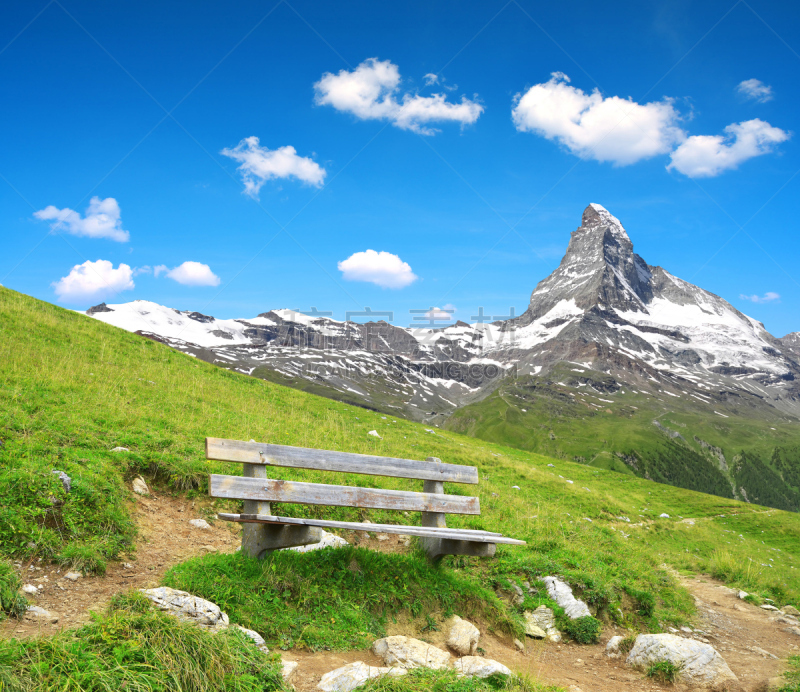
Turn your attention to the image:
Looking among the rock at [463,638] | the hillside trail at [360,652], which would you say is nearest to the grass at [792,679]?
the hillside trail at [360,652]

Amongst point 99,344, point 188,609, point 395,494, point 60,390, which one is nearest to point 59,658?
point 188,609

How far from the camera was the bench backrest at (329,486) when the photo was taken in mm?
7312

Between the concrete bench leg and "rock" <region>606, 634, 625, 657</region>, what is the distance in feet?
18.5

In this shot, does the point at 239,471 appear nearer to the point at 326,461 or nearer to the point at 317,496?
the point at 326,461

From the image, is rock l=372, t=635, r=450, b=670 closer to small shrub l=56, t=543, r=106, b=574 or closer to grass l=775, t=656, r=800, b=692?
small shrub l=56, t=543, r=106, b=574

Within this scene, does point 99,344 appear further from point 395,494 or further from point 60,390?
point 395,494

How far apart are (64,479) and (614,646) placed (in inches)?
400

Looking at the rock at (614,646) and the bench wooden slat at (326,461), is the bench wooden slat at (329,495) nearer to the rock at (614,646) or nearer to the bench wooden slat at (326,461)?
the bench wooden slat at (326,461)

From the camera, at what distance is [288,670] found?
19.6 feet

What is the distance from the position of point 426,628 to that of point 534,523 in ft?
26.3

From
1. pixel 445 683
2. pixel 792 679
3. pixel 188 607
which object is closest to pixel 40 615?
pixel 188 607

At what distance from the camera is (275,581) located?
755 cm

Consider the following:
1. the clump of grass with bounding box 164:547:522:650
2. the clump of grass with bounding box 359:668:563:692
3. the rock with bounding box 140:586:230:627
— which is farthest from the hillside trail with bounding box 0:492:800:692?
the clump of grass with bounding box 359:668:563:692

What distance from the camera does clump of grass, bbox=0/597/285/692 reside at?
4.48m
